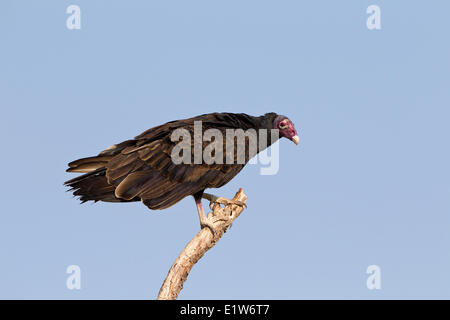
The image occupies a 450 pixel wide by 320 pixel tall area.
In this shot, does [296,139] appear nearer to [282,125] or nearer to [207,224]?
[282,125]

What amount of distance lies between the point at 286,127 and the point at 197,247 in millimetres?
2401

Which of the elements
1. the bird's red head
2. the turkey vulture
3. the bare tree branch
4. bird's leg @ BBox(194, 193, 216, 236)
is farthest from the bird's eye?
bird's leg @ BBox(194, 193, 216, 236)

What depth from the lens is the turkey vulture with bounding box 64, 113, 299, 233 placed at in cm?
718

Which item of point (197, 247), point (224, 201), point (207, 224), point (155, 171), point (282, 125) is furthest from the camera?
point (282, 125)

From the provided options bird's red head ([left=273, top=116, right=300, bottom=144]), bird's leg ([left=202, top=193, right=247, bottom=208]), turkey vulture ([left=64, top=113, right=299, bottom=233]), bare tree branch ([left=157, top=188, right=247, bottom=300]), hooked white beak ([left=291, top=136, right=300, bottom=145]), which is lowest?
bare tree branch ([left=157, top=188, right=247, bottom=300])

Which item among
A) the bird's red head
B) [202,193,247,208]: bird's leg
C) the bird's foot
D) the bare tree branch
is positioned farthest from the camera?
the bird's red head

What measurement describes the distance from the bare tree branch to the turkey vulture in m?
0.17

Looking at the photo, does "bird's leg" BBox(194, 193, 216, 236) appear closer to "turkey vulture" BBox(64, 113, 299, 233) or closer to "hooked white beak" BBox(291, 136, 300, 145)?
"turkey vulture" BBox(64, 113, 299, 233)

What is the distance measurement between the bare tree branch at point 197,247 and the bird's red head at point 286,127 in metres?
1.16

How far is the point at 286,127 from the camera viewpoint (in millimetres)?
8680

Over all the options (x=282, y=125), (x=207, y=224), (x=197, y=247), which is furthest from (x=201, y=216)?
(x=282, y=125)

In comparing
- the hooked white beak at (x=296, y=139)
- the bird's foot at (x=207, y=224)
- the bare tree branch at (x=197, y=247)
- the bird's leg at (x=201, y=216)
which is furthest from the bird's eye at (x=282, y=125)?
the bird's foot at (x=207, y=224)
